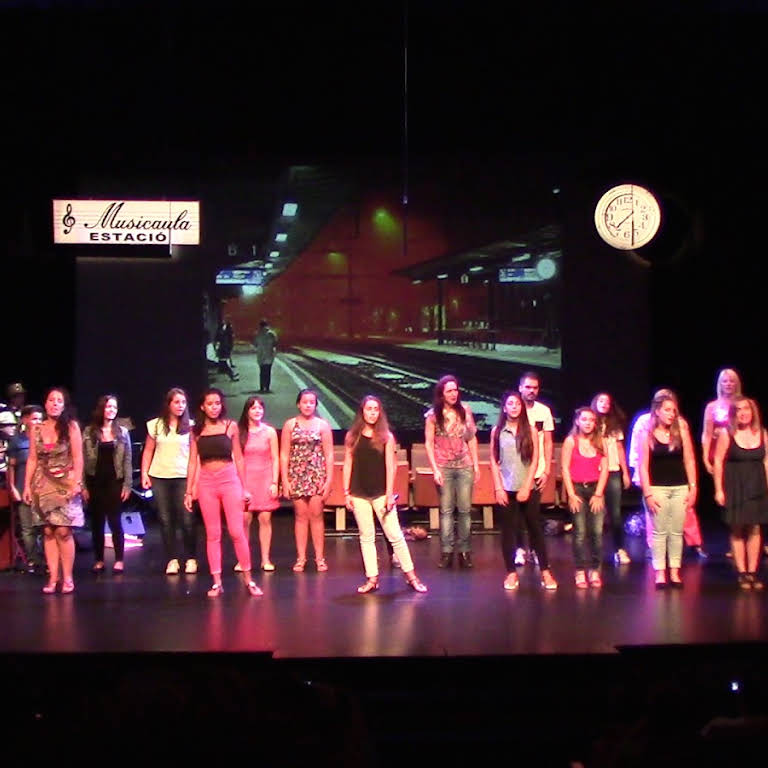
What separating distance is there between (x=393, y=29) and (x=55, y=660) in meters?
6.93

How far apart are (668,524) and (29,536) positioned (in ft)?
17.0

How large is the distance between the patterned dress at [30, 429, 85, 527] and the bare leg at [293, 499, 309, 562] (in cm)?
188

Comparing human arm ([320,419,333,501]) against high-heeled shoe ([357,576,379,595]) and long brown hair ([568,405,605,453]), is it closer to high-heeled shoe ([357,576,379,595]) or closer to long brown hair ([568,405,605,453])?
high-heeled shoe ([357,576,379,595])

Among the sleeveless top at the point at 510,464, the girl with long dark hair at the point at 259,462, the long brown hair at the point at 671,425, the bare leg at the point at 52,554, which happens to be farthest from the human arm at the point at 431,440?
the bare leg at the point at 52,554

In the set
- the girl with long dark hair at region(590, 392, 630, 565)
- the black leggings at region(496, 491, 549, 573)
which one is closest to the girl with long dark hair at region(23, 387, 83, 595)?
the black leggings at region(496, 491, 549, 573)

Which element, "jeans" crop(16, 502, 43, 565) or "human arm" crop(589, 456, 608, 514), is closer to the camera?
"human arm" crop(589, 456, 608, 514)

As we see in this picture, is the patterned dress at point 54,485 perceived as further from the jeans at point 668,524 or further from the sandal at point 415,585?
the jeans at point 668,524

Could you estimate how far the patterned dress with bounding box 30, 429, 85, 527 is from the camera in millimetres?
8672

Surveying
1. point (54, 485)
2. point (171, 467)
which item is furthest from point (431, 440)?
point (54, 485)

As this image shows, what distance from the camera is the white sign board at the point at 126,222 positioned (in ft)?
42.0

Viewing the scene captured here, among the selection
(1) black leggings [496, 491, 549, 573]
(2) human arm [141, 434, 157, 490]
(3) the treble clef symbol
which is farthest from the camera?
(3) the treble clef symbol

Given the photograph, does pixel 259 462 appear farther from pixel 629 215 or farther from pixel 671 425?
pixel 629 215

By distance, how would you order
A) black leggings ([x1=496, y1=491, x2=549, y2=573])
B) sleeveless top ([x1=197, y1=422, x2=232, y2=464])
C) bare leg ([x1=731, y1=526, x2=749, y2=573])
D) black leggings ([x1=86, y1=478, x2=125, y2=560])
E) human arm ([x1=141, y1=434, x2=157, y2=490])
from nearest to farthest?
1. sleeveless top ([x1=197, y1=422, x2=232, y2=464])
2. black leggings ([x1=496, y1=491, x2=549, y2=573])
3. bare leg ([x1=731, y1=526, x2=749, y2=573])
4. human arm ([x1=141, y1=434, x2=157, y2=490])
5. black leggings ([x1=86, y1=478, x2=125, y2=560])

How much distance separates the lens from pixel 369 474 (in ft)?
28.2
